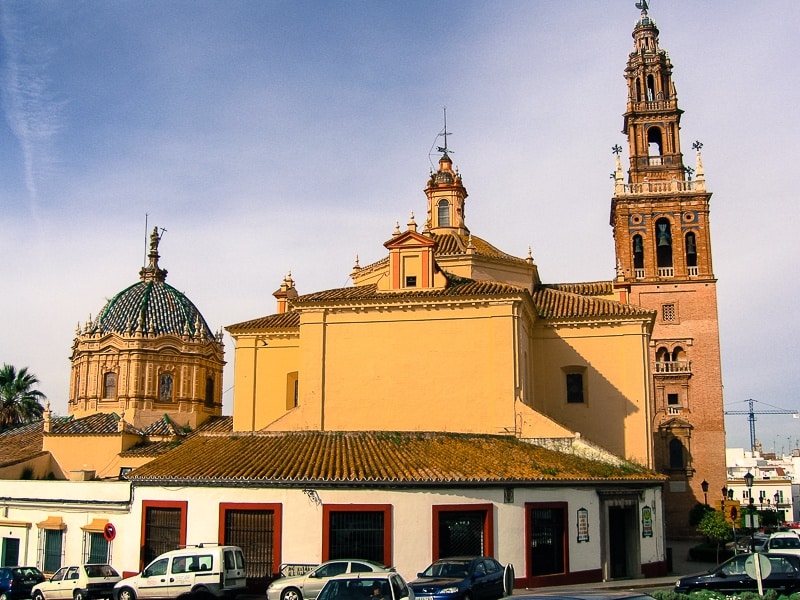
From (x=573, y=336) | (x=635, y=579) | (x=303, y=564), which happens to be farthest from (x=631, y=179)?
(x=303, y=564)

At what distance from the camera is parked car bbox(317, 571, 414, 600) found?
1658 cm

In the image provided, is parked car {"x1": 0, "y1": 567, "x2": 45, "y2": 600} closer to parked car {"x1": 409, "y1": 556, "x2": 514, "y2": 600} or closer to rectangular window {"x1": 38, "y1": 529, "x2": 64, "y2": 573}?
rectangular window {"x1": 38, "y1": 529, "x2": 64, "y2": 573}

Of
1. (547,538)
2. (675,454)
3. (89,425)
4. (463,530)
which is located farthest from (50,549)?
(675,454)

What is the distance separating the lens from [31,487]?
101 ft

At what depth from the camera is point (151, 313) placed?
51406 mm

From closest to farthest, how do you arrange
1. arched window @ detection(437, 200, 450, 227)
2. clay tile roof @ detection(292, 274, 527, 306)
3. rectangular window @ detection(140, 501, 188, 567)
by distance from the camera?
rectangular window @ detection(140, 501, 188, 567) < clay tile roof @ detection(292, 274, 527, 306) < arched window @ detection(437, 200, 450, 227)

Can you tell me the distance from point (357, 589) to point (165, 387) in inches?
1407

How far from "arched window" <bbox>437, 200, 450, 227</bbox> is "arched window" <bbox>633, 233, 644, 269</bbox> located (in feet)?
69.4

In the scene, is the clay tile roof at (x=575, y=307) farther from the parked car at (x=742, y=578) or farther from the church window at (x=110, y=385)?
the church window at (x=110, y=385)

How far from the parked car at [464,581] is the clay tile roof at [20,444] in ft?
98.8

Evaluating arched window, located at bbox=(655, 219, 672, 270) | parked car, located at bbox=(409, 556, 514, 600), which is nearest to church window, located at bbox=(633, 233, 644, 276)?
arched window, located at bbox=(655, 219, 672, 270)

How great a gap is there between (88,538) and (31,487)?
397cm

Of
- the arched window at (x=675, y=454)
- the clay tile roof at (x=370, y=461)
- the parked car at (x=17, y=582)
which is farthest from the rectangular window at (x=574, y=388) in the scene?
the arched window at (x=675, y=454)

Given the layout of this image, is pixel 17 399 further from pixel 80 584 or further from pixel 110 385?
pixel 80 584
